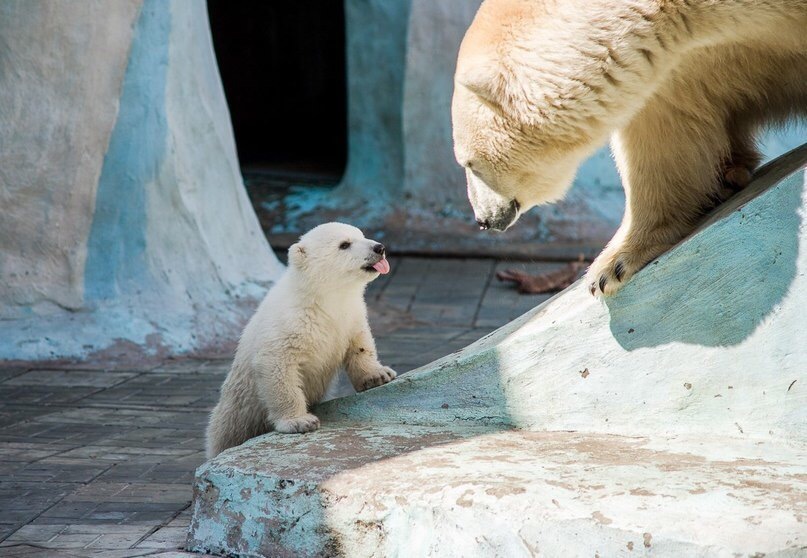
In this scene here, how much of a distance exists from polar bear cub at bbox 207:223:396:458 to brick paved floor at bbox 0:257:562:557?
34 centimetres

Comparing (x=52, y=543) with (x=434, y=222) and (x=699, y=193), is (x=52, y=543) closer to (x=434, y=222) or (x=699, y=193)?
(x=699, y=193)

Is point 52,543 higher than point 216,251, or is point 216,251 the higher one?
point 52,543

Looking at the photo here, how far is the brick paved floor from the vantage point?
3225 millimetres

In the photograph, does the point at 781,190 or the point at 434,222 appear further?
the point at 434,222

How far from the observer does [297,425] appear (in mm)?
3363

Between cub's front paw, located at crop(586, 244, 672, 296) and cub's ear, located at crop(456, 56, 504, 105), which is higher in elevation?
cub's ear, located at crop(456, 56, 504, 105)

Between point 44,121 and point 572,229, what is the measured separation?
4.72 metres

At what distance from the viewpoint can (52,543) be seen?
10.2 feet

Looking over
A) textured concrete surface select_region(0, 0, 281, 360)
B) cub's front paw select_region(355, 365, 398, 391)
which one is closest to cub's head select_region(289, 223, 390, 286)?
cub's front paw select_region(355, 365, 398, 391)

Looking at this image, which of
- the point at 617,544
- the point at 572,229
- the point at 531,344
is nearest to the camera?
the point at 617,544

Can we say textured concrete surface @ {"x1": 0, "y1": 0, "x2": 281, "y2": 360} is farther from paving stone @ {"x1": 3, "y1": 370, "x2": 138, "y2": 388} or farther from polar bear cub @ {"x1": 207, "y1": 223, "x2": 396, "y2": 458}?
polar bear cub @ {"x1": 207, "y1": 223, "x2": 396, "y2": 458}

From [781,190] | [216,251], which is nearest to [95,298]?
[216,251]

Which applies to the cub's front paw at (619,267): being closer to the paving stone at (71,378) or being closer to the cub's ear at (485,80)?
the cub's ear at (485,80)

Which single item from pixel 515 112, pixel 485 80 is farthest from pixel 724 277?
pixel 485 80
